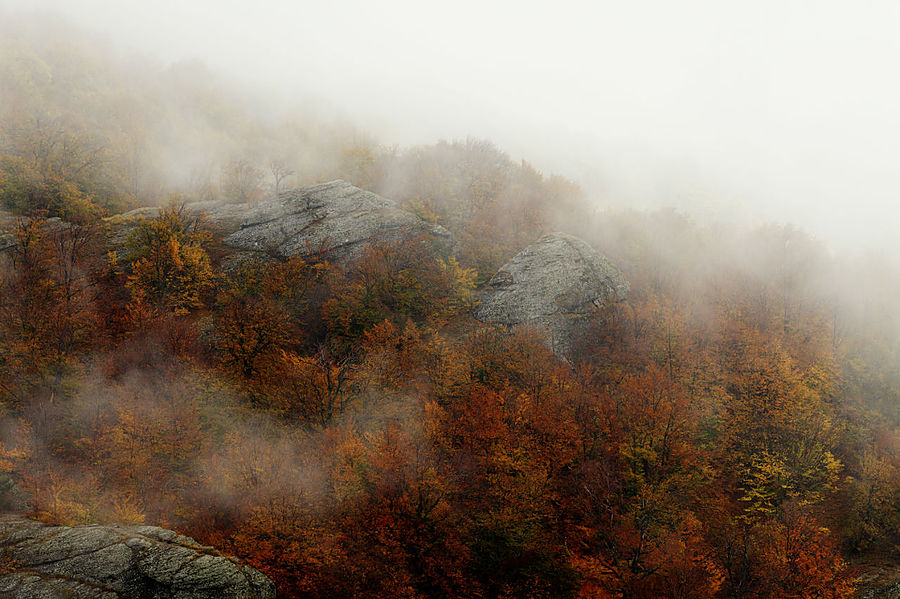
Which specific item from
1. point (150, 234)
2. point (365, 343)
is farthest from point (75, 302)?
point (365, 343)

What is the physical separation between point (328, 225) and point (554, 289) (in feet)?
112

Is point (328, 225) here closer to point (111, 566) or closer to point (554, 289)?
point (554, 289)

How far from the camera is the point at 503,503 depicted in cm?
3566

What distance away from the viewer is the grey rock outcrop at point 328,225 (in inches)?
2456

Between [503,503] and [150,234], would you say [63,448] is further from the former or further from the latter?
[503,503]

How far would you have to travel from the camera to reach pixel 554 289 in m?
58.3

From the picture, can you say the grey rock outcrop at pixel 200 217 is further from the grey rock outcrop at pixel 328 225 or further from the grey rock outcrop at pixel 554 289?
the grey rock outcrop at pixel 554 289

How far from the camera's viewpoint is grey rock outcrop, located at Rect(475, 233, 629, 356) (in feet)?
184

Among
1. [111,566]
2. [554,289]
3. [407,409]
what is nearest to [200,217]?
[407,409]

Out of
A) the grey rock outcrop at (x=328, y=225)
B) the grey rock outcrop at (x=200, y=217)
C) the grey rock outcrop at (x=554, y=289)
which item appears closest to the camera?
the grey rock outcrop at (x=554, y=289)

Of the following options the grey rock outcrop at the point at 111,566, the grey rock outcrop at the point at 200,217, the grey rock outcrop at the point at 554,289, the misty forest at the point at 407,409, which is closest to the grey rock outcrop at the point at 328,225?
the misty forest at the point at 407,409

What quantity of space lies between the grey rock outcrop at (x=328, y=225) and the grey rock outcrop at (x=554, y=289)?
13.3m

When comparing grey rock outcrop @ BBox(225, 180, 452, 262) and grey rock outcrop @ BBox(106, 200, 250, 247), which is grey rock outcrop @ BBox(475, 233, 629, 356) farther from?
grey rock outcrop @ BBox(106, 200, 250, 247)

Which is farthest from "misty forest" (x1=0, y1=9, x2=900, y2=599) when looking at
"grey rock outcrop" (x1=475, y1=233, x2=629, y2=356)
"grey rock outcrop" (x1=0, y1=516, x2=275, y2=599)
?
"grey rock outcrop" (x1=475, y1=233, x2=629, y2=356)
